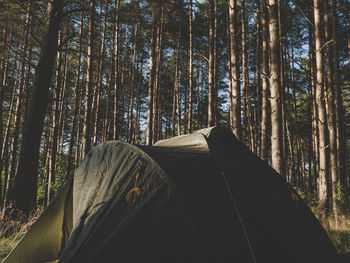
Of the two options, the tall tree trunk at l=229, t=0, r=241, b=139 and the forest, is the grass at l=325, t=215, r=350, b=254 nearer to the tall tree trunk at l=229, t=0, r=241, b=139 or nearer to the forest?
the forest

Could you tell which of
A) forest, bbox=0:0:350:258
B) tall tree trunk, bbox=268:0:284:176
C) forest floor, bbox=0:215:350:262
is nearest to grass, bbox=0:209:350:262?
forest floor, bbox=0:215:350:262

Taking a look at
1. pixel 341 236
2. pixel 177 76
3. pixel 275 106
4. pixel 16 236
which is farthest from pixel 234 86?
pixel 177 76

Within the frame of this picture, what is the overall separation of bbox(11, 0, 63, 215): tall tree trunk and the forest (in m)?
0.02

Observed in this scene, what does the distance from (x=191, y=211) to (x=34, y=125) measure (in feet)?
16.1

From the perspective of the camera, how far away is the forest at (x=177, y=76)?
5.75 meters

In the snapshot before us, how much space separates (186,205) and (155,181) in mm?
413

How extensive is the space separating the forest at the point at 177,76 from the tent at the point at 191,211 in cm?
286

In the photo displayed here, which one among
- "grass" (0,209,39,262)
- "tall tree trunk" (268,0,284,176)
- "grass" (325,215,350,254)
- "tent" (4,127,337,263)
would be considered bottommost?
"grass" (325,215,350,254)

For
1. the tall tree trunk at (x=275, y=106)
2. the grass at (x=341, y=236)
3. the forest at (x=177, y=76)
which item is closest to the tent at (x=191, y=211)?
the grass at (x=341, y=236)

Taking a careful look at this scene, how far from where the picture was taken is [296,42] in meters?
17.0

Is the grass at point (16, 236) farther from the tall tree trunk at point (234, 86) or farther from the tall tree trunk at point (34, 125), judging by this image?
the tall tree trunk at point (234, 86)

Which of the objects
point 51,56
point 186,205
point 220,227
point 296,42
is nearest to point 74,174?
point 186,205

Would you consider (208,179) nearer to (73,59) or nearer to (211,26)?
(211,26)

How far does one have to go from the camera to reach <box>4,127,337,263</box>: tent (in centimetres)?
214
